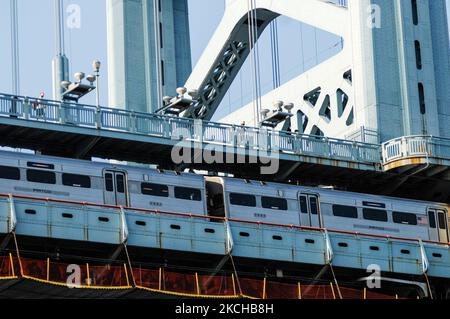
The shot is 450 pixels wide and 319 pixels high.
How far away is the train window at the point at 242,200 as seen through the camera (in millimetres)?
78688

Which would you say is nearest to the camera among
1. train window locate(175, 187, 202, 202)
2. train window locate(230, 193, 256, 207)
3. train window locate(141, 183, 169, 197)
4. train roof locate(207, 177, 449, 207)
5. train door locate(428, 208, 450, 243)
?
train window locate(141, 183, 169, 197)

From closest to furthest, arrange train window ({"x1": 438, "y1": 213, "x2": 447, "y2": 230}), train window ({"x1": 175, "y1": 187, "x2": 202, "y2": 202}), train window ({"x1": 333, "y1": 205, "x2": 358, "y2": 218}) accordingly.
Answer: train window ({"x1": 175, "y1": 187, "x2": 202, "y2": 202})
train window ({"x1": 333, "y1": 205, "x2": 358, "y2": 218})
train window ({"x1": 438, "y1": 213, "x2": 447, "y2": 230})

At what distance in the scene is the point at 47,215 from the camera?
70750 mm

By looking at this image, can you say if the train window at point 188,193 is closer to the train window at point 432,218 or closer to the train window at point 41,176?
the train window at point 41,176

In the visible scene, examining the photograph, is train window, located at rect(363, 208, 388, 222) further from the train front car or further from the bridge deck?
the bridge deck

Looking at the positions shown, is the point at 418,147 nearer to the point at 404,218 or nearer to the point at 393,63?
the point at 404,218

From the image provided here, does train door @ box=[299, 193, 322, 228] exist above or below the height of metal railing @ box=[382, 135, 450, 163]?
below

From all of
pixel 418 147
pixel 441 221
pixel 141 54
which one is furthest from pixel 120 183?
pixel 141 54

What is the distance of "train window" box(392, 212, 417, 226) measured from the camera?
83.3 metres

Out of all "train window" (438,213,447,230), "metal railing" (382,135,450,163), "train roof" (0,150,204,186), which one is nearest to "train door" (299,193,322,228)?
"train roof" (0,150,204,186)

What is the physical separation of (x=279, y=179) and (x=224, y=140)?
15.1 ft

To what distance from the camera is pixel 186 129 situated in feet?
271

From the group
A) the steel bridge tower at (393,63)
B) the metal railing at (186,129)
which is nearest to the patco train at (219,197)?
the metal railing at (186,129)

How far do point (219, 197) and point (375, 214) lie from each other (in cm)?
833
